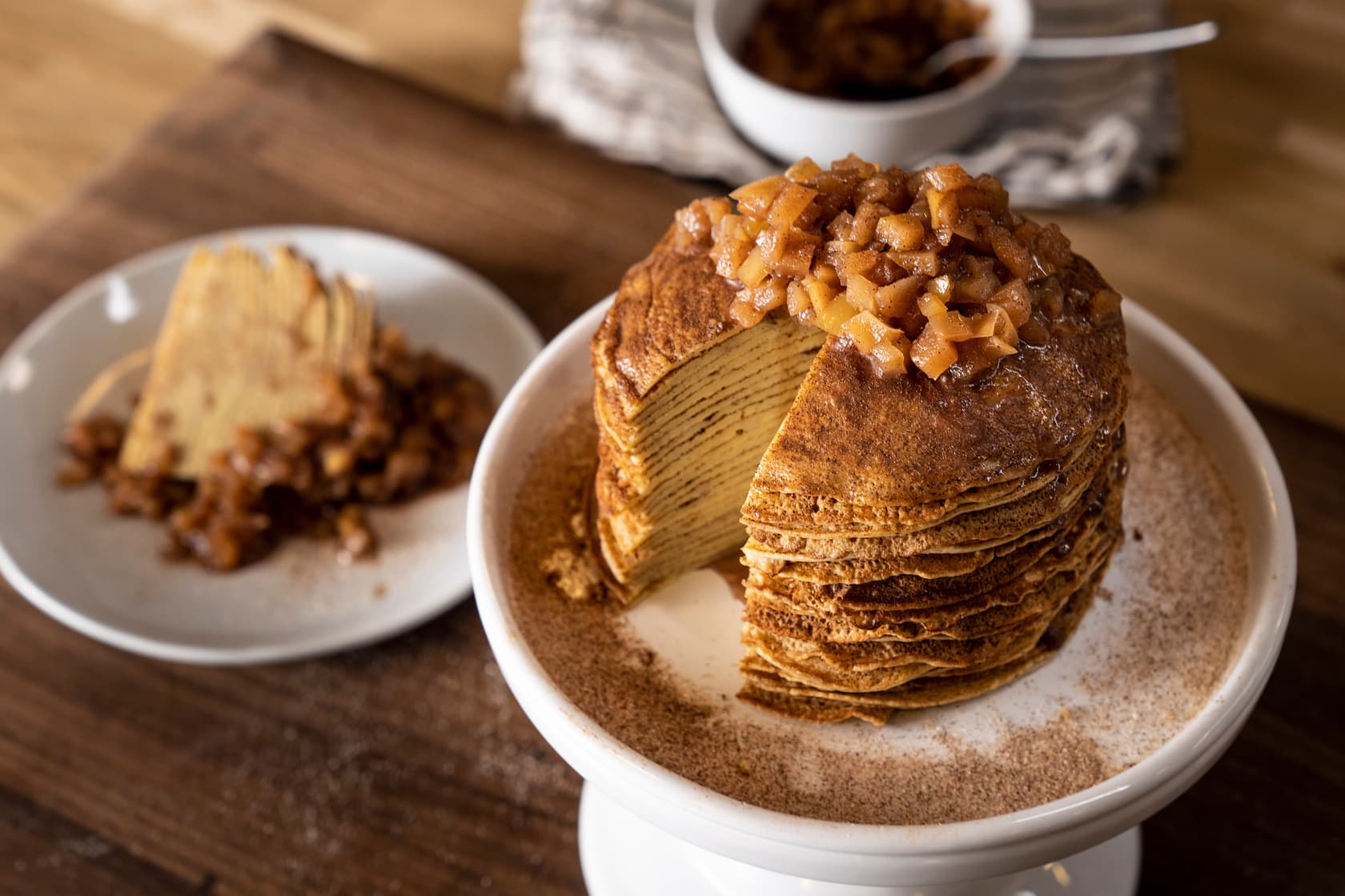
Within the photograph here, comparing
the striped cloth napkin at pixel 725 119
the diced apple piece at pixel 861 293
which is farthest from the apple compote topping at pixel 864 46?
the diced apple piece at pixel 861 293

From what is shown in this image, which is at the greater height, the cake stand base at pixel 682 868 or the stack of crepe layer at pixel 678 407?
the stack of crepe layer at pixel 678 407

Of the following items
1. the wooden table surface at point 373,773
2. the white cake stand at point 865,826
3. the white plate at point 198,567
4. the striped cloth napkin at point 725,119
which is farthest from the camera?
the striped cloth napkin at point 725,119

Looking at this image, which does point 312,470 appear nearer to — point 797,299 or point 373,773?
point 373,773

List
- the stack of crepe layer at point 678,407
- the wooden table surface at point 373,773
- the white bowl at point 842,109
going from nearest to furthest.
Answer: the stack of crepe layer at point 678,407, the wooden table surface at point 373,773, the white bowl at point 842,109

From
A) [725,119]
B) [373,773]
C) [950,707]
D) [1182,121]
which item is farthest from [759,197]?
[1182,121]

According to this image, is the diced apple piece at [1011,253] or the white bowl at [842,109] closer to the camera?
the diced apple piece at [1011,253]

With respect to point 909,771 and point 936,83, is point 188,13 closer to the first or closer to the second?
point 936,83

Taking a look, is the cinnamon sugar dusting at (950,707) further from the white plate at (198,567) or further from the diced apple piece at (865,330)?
the white plate at (198,567)
